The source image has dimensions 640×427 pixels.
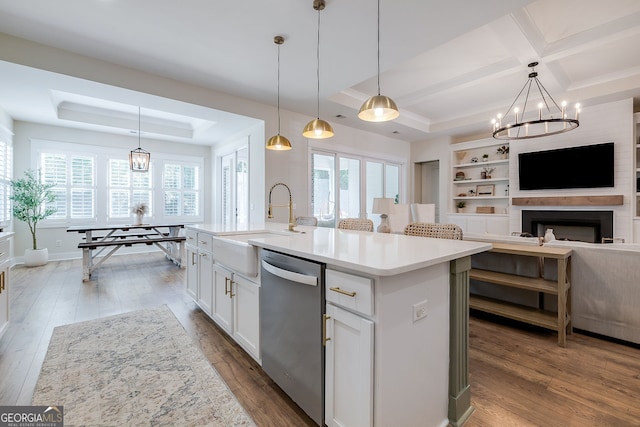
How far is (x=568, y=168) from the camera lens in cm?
511

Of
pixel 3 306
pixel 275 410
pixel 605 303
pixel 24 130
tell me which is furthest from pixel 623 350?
pixel 24 130

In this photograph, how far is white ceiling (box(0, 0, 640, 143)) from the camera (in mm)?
2539

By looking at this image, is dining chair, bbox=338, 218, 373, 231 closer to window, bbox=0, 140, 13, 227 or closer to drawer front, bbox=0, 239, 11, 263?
drawer front, bbox=0, 239, 11, 263

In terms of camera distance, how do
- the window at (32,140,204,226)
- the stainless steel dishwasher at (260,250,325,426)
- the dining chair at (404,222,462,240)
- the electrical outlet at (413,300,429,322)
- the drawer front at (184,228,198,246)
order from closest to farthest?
the electrical outlet at (413,300,429,322) < the stainless steel dishwasher at (260,250,325,426) < the dining chair at (404,222,462,240) < the drawer front at (184,228,198,246) < the window at (32,140,204,226)

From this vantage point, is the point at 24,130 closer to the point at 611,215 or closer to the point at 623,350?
the point at 623,350

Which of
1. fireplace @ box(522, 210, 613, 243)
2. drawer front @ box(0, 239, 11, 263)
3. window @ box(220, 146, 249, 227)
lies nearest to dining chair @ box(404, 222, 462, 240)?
drawer front @ box(0, 239, 11, 263)

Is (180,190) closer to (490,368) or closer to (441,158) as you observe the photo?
(441,158)

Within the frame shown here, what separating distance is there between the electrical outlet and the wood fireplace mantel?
5385 millimetres

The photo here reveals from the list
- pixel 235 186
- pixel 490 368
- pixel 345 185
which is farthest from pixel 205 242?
pixel 345 185

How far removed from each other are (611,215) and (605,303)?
335 cm

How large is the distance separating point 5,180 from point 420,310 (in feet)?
23.1

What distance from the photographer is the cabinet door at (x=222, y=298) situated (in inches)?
91.6

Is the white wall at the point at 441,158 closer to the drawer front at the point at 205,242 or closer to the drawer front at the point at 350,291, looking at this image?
the drawer front at the point at 205,242

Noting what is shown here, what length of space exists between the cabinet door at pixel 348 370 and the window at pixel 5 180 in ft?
20.7
